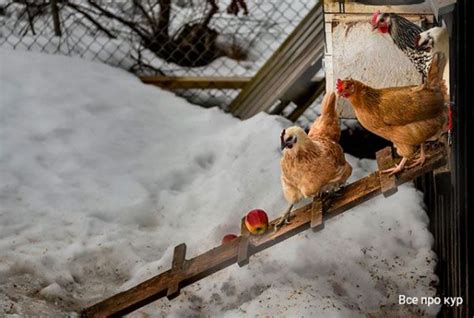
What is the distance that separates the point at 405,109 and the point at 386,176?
0.26 m

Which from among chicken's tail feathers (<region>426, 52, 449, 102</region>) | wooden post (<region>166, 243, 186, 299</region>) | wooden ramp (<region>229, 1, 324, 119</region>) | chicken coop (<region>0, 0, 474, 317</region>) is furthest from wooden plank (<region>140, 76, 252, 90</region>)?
chicken's tail feathers (<region>426, 52, 449, 102</region>)

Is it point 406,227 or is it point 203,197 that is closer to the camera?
point 406,227

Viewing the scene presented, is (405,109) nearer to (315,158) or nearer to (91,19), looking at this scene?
(315,158)

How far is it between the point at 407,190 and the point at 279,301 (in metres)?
0.89

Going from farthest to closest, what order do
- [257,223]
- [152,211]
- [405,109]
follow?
1. [152,211]
2. [257,223]
3. [405,109]

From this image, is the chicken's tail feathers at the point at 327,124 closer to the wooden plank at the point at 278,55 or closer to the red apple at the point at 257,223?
the red apple at the point at 257,223

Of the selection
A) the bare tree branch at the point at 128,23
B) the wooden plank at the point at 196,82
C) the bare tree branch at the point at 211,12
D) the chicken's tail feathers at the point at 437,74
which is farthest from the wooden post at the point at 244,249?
the bare tree branch at the point at 128,23

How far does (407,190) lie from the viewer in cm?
352

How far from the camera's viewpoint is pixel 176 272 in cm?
275

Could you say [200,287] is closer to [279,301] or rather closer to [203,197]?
[279,301]

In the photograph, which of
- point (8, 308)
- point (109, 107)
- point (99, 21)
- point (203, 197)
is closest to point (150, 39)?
point (99, 21)

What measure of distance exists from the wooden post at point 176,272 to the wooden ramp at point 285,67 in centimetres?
135

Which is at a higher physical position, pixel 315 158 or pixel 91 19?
pixel 315 158

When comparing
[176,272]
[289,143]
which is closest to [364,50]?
[289,143]
